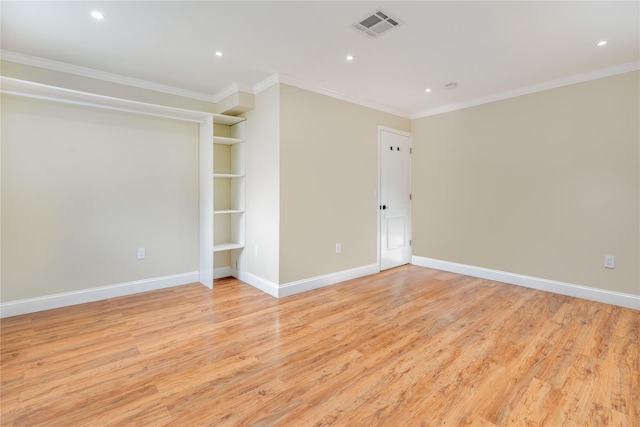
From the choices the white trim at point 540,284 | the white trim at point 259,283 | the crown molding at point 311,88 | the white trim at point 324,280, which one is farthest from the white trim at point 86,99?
the white trim at point 540,284

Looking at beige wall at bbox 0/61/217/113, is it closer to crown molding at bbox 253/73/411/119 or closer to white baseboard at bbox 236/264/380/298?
crown molding at bbox 253/73/411/119

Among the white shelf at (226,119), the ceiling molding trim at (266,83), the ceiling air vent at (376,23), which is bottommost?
the white shelf at (226,119)

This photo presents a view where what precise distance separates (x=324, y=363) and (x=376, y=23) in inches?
99.8

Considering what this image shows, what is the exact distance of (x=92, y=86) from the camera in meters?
3.27

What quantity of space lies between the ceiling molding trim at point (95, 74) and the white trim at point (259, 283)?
7.90 feet

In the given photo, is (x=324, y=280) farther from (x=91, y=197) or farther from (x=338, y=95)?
(x=91, y=197)

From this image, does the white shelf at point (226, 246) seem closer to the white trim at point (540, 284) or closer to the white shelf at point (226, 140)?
the white shelf at point (226, 140)

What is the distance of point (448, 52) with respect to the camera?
2807 mm

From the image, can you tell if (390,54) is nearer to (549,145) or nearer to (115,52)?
(549,145)

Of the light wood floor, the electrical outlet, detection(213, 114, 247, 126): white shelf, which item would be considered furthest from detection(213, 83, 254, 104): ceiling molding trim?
the electrical outlet

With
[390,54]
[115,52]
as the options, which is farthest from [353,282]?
[115,52]

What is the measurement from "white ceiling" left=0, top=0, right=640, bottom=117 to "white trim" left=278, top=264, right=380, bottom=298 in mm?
2324

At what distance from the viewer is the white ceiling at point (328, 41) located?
2.17 meters

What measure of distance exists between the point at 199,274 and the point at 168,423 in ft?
8.66
